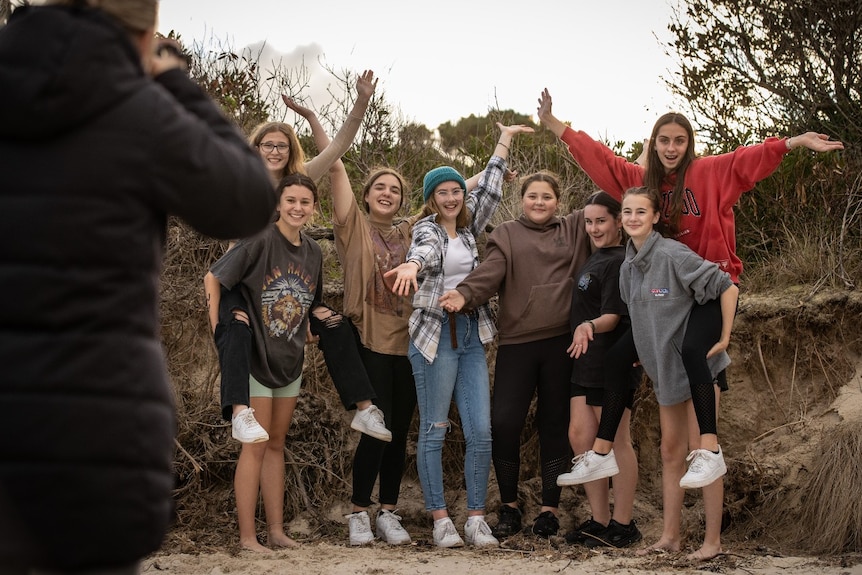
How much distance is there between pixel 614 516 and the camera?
558 centimetres

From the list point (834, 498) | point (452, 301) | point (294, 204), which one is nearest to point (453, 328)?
point (452, 301)

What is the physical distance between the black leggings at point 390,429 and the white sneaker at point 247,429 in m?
0.95

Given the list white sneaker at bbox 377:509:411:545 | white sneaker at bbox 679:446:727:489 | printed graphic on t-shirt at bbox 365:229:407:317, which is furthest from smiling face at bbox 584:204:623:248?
white sneaker at bbox 377:509:411:545

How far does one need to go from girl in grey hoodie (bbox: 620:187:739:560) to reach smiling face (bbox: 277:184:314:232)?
1.91 meters

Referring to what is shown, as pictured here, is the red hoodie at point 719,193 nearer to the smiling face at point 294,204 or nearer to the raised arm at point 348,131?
the raised arm at point 348,131

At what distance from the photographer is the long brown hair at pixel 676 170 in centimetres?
527

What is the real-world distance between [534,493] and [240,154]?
16.6 ft

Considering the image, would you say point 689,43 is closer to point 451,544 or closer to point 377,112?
point 377,112

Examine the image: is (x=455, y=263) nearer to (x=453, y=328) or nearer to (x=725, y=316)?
(x=453, y=328)

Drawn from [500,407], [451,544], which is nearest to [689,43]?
[500,407]

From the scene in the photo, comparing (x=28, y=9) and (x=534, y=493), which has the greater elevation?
(x=28, y=9)

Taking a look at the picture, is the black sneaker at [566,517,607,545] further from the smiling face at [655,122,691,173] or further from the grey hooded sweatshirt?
the smiling face at [655,122,691,173]

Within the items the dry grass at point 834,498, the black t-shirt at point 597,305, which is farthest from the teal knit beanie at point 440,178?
the dry grass at point 834,498

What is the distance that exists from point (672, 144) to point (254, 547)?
339cm
